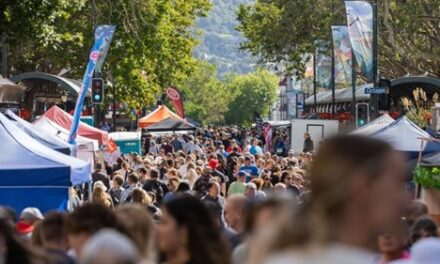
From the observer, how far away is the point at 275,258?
3.25 metres

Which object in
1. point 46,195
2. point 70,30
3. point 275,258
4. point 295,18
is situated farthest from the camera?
point 295,18

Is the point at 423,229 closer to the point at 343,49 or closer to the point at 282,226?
the point at 282,226

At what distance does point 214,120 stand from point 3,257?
178832mm

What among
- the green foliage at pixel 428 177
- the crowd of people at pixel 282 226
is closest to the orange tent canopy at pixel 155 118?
the green foliage at pixel 428 177

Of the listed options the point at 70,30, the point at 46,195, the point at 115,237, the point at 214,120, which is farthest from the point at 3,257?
the point at 214,120

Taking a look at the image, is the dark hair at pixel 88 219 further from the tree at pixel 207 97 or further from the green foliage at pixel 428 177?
the tree at pixel 207 97

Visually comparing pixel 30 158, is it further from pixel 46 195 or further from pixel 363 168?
pixel 363 168

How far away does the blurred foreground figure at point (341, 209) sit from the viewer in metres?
3.24

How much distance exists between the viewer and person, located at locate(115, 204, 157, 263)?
5423 mm

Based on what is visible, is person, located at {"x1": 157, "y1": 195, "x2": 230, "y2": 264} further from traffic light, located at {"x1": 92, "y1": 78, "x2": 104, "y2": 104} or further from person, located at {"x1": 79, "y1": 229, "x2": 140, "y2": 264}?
traffic light, located at {"x1": 92, "y1": 78, "x2": 104, "y2": 104}

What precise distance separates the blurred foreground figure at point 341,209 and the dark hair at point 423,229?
203 inches

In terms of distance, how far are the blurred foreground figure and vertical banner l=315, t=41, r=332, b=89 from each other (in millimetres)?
43359

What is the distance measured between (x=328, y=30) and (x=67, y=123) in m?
20.8

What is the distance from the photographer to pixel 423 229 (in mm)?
8664
